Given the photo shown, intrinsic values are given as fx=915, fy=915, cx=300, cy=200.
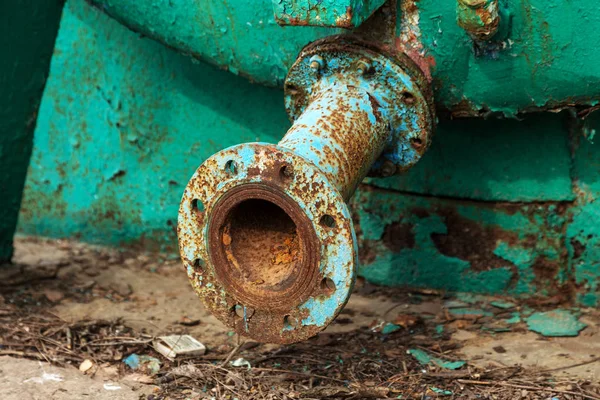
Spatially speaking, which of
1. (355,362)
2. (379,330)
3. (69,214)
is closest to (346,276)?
(355,362)

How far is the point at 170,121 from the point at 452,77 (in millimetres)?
1218

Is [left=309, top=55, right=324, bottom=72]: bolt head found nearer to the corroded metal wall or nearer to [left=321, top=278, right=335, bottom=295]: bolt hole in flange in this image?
the corroded metal wall

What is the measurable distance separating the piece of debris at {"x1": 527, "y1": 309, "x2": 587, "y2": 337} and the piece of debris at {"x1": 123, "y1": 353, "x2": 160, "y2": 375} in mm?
1105

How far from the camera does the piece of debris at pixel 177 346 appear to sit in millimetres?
2542

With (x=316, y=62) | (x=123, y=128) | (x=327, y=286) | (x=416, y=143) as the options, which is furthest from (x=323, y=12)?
(x=123, y=128)

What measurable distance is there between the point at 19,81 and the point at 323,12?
1.23m

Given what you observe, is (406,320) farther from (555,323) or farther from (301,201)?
(301,201)

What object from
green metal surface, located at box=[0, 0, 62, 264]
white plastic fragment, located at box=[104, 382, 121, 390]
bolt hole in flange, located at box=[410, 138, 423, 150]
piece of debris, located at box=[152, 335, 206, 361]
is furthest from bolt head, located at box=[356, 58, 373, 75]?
green metal surface, located at box=[0, 0, 62, 264]

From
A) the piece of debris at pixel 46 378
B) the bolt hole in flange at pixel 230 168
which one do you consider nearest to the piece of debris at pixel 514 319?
the bolt hole in flange at pixel 230 168

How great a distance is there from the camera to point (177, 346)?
101 inches

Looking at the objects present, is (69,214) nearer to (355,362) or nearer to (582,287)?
(355,362)

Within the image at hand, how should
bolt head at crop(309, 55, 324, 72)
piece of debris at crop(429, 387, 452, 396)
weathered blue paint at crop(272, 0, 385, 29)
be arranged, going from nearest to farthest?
weathered blue paint at crop(272, 0, 385, 29) < piece of debris at crop(429, 387, 452, 396) < bolt head at crop(309, 55, 324, 72)

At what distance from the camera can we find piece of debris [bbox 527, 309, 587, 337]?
268 centimetres

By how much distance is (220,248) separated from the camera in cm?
207
